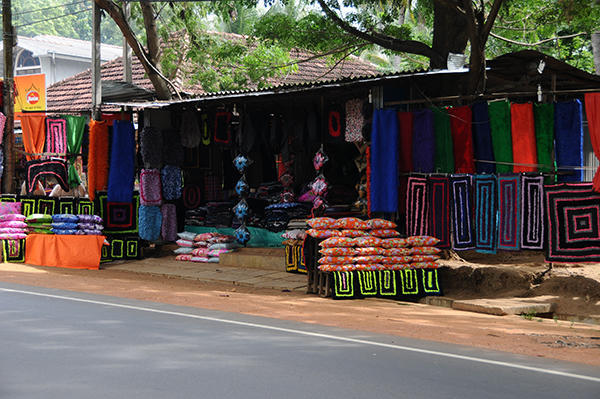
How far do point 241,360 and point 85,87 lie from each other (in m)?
23.0

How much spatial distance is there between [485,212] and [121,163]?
8015mm

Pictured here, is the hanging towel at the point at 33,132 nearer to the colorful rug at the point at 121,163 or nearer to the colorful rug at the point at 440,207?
the colorful rug at the point at 121,163

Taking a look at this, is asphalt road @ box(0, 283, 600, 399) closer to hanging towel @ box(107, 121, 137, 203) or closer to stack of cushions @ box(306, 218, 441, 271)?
stack of cushions @ box(306, 218, 441, 271)

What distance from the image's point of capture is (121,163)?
15867 mm

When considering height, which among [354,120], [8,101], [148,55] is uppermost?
[148,55]

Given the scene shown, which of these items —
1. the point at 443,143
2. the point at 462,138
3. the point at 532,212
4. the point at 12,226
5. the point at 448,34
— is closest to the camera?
the point at 532,212

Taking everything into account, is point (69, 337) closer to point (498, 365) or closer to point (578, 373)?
point (498, 365)

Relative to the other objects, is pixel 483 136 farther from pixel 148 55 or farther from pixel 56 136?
pixel 148 55

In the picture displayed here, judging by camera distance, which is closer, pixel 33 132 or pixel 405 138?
pixel 405 138

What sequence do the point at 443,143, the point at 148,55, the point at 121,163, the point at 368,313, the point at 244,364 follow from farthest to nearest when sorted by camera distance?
the point at 148,55
the point at 121,163
the point at 443,143
the point at 368,313
the point at 244,364

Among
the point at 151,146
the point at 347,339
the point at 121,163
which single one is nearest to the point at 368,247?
the point at 347,339

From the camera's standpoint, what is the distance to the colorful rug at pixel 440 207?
11.8 m

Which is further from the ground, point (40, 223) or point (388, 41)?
point (388, 41)

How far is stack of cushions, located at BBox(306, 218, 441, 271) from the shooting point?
11438mm
